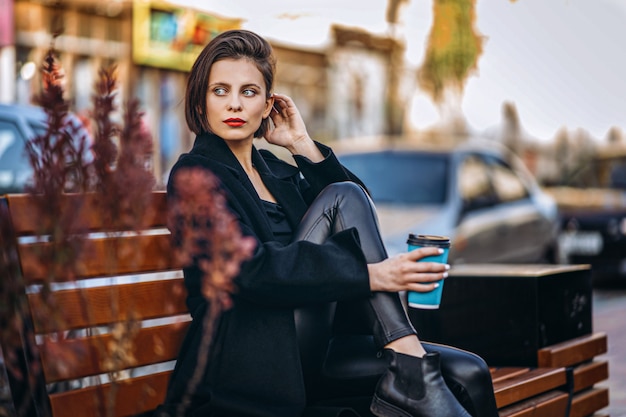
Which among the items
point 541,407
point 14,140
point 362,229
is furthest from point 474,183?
point 362,229

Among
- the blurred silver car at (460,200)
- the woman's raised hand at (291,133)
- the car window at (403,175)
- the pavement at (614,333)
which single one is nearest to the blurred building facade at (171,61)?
the car window at (403,175)

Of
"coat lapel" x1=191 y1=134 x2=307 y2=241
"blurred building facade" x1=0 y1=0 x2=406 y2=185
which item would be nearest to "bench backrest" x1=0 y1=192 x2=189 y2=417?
"coat lapel" x1=191 y1=134 x2=307 y2=241

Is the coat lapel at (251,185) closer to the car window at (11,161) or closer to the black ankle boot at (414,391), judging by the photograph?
the black ankle boot at (414,391)

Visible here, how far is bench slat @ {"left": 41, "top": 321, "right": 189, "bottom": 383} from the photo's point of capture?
254 cm

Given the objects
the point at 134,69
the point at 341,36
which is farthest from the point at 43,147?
the point at 341,36

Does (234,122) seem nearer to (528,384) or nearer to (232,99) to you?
(232,99)

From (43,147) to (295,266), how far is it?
96 cm

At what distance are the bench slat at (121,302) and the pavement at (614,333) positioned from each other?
256cm

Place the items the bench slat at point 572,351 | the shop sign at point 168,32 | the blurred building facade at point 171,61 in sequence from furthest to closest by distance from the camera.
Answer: the shop sign at point 168,32 → the blurred building facade at point 171,61 → the bench slat at point 572,351

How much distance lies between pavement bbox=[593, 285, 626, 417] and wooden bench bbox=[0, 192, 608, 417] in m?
1.97

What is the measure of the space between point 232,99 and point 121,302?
0.75 m

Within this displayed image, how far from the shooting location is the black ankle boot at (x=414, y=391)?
9.06ft

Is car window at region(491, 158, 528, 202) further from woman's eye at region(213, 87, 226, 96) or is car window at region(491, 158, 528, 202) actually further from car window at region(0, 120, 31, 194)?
woman's eye at region(213, 87, 226, 96)

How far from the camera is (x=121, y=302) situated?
277 centimetres
